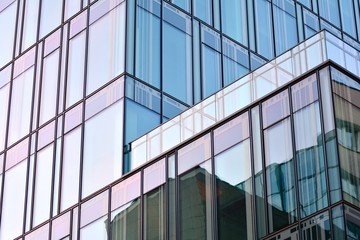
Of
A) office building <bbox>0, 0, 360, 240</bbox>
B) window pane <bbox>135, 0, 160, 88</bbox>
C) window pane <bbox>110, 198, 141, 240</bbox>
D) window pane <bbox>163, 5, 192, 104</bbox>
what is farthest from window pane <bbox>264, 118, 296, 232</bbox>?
window pane <bbox>163, 5, 192, 104</bbox>

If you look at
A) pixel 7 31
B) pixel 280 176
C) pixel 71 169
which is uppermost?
pixel 7 31

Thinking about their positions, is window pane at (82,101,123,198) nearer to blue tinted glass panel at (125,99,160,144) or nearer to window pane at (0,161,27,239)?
blue tinted glass panel at (125,99,160,144)

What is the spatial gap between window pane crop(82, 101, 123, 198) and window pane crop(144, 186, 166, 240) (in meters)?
2.15

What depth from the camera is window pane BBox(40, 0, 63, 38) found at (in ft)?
132

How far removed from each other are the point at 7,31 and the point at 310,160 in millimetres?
21434

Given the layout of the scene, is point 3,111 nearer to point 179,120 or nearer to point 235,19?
point 235,19

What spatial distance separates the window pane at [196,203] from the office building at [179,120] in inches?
1.7

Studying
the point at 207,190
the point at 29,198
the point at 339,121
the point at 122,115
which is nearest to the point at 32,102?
the point at 29,198

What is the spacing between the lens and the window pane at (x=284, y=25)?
42.0 metres

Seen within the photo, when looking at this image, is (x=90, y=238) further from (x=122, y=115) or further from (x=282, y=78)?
(x=282, y=78)

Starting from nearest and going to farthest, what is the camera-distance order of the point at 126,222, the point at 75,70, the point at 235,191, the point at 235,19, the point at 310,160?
1. the point at 310,160
2. the point at 235,191
3. the point at 126,222
4. the point at 75,70
5. the point at 235,19

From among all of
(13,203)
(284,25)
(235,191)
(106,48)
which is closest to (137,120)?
(106,48)

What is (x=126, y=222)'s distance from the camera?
32.2 m

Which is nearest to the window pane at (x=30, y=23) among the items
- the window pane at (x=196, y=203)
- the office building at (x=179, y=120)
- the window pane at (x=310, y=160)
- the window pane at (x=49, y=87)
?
the office building at (x=179, y=120)
